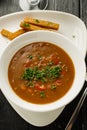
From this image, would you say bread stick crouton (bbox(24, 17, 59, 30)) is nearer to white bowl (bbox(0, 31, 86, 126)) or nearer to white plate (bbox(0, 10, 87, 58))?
white plate (bbox(0, 10, 87, 58))

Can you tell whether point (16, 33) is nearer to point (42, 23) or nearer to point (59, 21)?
point (42, 23)

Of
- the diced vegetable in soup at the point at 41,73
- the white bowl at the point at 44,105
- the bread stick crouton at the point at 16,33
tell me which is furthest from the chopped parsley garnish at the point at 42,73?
the bread stick crouton at the point at 16,33

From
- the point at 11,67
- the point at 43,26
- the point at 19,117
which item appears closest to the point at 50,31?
the point at 43,26

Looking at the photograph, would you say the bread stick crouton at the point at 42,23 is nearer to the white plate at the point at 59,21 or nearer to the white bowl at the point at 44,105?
the white plate at the point at 59,21

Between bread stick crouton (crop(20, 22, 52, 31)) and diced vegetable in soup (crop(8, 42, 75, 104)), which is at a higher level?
bread stick crouton (crop(20, 22, 52, 31))

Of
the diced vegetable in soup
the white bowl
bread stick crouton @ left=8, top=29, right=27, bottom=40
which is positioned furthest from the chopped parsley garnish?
bread stick crouton @ left=8, top=29, right=27, bottom=40

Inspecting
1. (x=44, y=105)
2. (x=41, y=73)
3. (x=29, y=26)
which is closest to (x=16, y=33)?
(x=29, y=26)

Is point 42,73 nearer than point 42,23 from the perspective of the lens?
Yes
